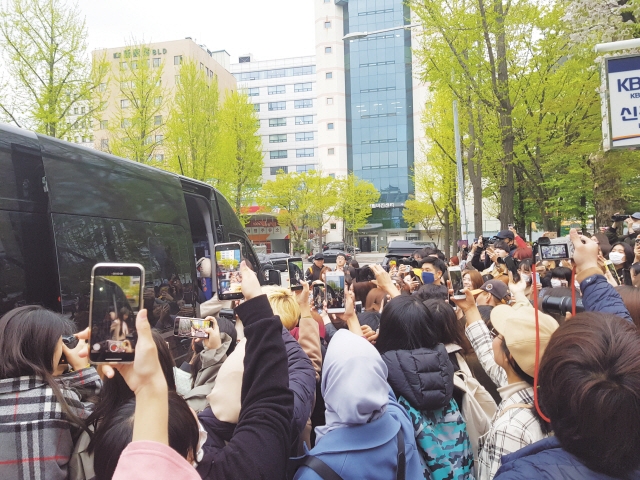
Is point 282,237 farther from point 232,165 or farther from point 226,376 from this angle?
point 226,376

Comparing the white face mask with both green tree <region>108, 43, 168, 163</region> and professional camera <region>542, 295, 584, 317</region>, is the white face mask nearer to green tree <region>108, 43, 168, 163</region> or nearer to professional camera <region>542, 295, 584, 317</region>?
professional camera <region>542, 295, 584, 317</region>

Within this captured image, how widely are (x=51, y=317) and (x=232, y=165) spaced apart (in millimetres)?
25198

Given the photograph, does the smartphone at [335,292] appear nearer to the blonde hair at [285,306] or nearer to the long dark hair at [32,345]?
the blonde hair at [285,306]

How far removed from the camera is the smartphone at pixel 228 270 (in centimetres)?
211

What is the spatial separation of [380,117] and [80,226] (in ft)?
174

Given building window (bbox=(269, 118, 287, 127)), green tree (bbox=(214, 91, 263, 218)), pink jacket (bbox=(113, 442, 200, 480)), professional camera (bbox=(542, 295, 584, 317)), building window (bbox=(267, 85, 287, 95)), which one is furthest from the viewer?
building window (bbox=(267, 85, 287, 95))

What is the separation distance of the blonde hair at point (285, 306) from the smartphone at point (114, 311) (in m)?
1.33

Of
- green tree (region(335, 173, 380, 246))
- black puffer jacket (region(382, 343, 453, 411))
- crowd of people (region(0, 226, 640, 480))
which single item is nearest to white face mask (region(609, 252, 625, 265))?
crowd of people (region(0, 226, 640, 480))

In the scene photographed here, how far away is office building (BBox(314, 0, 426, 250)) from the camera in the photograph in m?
53.3

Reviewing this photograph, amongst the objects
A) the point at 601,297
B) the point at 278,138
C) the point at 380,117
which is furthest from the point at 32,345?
the point at 278,138

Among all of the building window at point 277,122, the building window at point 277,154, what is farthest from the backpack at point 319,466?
the building window at point 277,122

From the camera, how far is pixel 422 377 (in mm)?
2188

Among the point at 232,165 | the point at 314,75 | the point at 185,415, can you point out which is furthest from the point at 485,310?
the point at 314,75

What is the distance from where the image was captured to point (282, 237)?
49594mm
